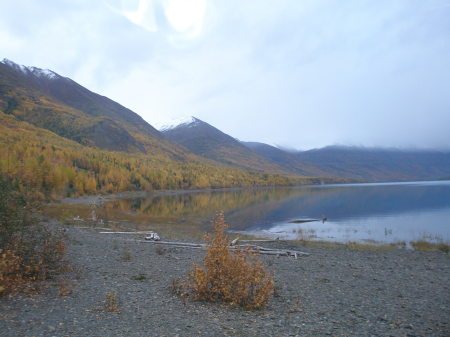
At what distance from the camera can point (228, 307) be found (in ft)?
29.8

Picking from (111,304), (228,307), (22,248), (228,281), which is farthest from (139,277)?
(228,307)

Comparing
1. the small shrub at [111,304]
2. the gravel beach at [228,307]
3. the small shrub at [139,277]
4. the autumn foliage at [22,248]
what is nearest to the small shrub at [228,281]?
the gravel beach at [228,307]

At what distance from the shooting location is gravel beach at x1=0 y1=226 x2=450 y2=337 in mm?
7305

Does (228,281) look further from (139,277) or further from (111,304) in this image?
(139,277)

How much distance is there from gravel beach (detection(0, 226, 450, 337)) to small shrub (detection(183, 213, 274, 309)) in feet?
1.36

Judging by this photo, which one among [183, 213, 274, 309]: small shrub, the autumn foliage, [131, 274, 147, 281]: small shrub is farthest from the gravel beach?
the autumn foliage

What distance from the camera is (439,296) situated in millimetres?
11766

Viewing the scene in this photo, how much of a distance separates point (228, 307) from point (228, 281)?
75 cm

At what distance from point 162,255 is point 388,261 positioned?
1355 centimetres

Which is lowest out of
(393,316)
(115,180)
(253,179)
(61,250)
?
(393,316)

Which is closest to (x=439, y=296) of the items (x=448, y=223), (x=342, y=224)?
(x=342, y=224)

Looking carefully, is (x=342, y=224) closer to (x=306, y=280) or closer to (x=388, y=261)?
(x=388, y=261)

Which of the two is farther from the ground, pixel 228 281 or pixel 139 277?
pixel 228 281

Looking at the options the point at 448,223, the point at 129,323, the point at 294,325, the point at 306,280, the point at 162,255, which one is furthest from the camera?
the point at 448,223
